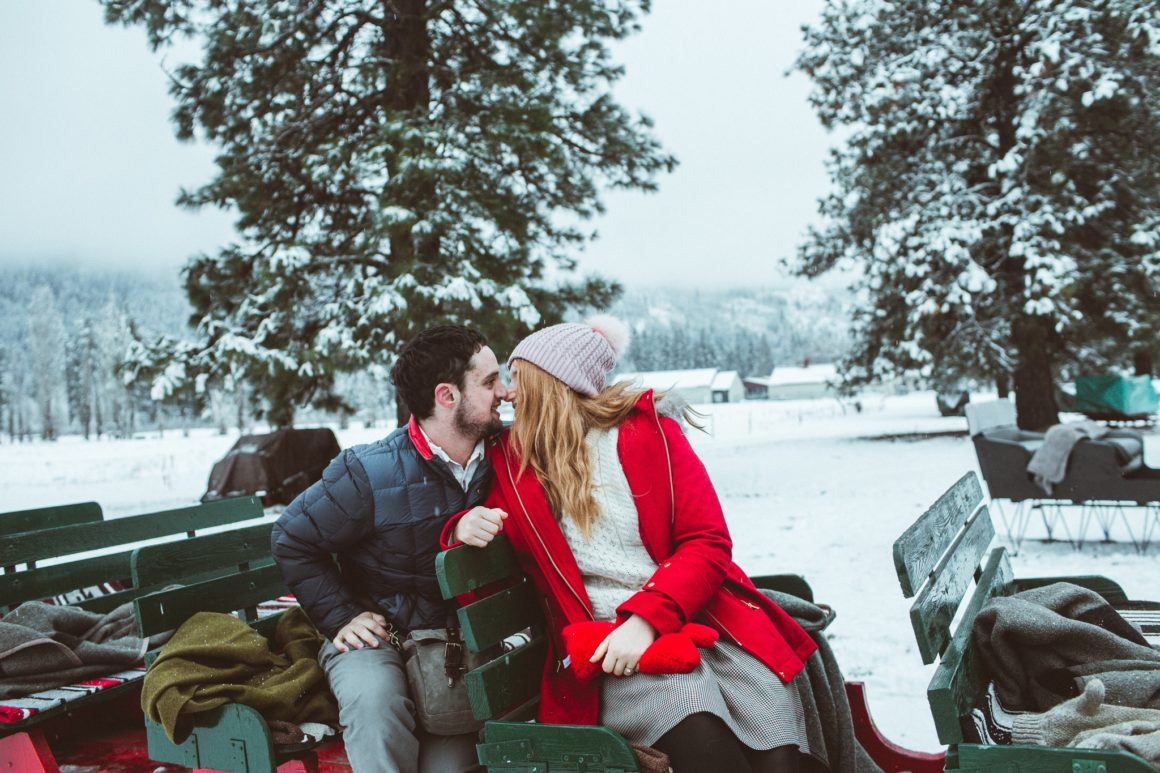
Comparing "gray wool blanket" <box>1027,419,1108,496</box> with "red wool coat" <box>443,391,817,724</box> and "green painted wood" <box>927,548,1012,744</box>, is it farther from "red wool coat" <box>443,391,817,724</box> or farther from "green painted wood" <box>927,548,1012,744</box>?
"red wool coat" <box>443,391,817,724</box>

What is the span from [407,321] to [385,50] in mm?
4716

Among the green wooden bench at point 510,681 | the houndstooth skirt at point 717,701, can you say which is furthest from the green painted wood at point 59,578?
the houndstooth skirt at point 717,701

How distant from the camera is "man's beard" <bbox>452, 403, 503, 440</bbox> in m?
2.94

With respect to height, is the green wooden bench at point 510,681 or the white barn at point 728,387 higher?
the green wooden bench at point 510,681

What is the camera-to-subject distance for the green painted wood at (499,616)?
2.35 m

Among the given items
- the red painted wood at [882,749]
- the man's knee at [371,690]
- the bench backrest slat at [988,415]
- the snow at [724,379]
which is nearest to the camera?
the man's knee at [371,690]

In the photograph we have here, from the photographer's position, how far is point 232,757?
269 cm

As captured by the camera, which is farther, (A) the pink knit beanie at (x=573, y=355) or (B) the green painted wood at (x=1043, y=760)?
(A) the pink knit beanie at (x=573, y=355)

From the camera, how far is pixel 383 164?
11266 millimetres

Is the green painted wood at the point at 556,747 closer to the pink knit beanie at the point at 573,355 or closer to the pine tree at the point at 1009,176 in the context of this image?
the pink knit beanie at the point at 573,355

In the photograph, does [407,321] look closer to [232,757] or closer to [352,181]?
[352,181]

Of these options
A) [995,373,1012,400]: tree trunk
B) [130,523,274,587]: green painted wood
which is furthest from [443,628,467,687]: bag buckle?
[995,373,1012,400]: tree trunk

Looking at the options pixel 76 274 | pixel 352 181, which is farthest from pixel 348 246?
pixel 76 274

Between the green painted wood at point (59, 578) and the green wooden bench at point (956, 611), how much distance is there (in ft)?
13.1
